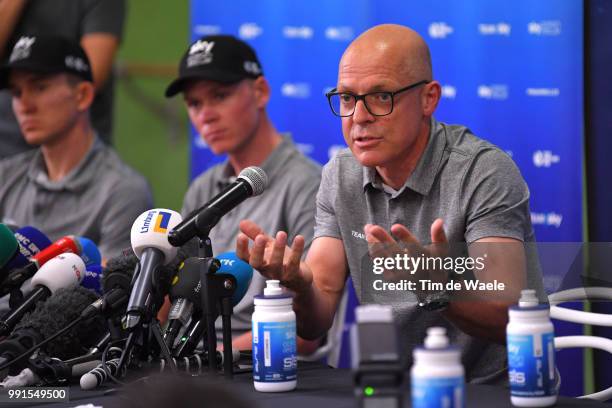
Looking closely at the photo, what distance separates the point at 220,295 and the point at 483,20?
2204 millimetres

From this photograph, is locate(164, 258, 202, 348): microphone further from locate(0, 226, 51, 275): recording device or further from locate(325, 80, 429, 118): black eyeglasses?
locate(325, 80, 429, 118): black eyeglasses

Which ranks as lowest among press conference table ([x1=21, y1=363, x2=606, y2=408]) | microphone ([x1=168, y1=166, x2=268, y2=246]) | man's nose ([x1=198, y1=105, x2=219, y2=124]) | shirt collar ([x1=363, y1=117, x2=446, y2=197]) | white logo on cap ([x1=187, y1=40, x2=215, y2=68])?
press conference table ([x1=21, y1=363, x2=606, y2=408])

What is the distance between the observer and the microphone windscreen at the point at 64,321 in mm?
1815

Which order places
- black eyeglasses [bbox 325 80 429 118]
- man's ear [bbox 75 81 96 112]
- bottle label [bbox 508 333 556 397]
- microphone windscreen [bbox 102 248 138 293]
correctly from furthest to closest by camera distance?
man's ear [bbox 75 81 96 112] < black eyeglasses [bbox 325 80 429 118] < microphone windscreen [bbox 102 248 138 293] < bottle label [bbox 508 333 556 397]

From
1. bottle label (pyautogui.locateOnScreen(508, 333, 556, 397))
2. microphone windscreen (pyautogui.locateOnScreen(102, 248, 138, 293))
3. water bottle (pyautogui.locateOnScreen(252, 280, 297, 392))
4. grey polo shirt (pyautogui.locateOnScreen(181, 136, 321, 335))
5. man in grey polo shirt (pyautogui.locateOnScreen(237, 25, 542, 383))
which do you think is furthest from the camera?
grey polo shirt (pyautogui.locateOnScreen(181, 136, 321, 335))

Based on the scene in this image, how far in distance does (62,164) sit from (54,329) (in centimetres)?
197

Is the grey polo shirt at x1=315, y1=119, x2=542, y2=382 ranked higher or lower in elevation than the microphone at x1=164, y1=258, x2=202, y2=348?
higher

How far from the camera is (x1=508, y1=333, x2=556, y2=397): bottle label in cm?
142

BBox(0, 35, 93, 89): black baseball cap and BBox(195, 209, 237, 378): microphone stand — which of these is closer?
BBox(195, 209, 237, 378): microphone stand

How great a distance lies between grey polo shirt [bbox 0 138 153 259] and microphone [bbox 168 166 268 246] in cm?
170

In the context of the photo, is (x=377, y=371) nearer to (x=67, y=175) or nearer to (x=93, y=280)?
(x=93, y=280)

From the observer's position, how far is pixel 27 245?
7.22 feet

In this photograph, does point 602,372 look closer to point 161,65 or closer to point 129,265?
point 129,265

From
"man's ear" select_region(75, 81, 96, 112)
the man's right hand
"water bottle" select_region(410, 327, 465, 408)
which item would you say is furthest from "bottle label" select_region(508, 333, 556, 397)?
"man's ear" select_region(75, 81, 96, 112)
